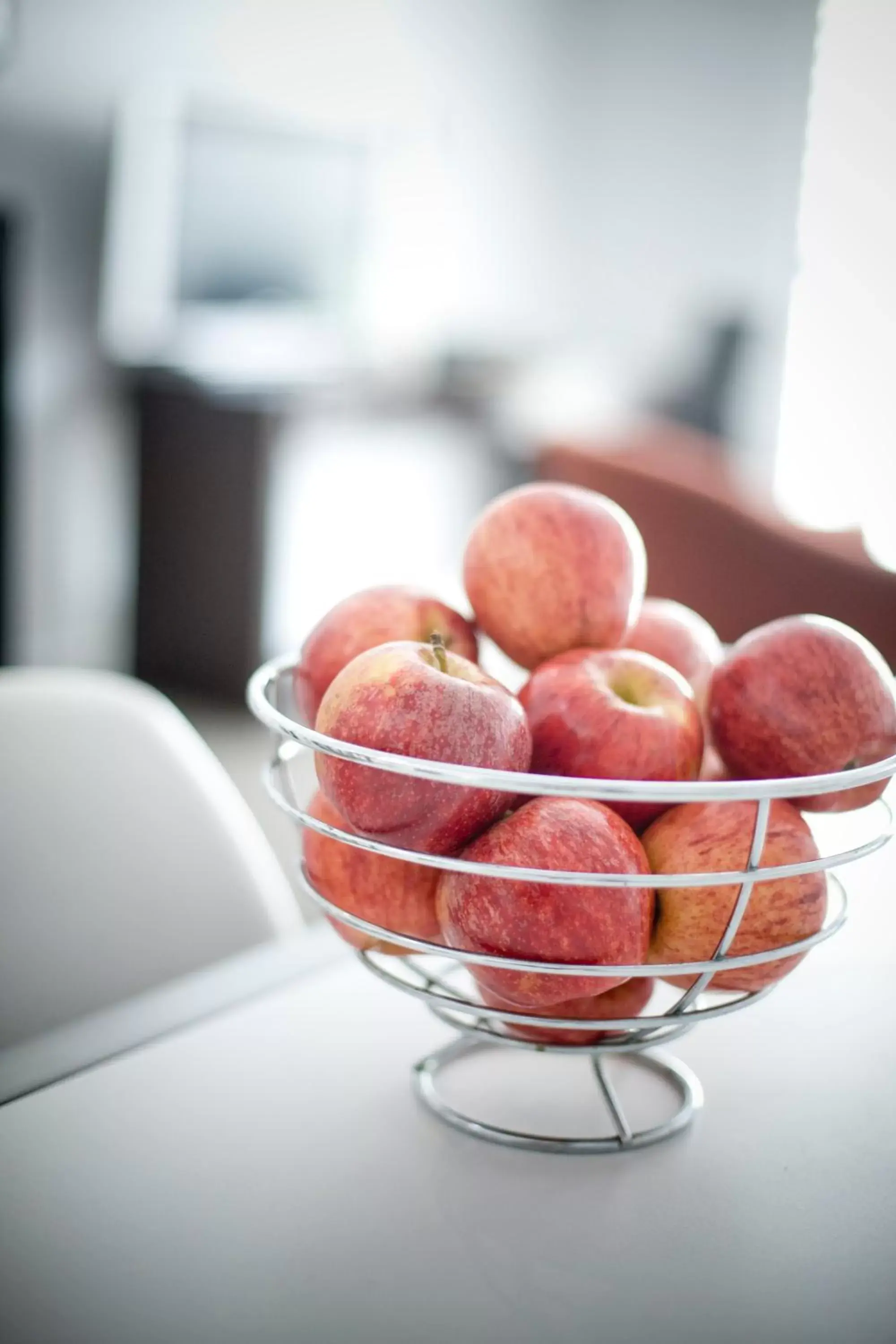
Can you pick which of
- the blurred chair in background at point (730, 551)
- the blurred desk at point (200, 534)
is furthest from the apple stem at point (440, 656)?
the blurred desk at point (200, 534)

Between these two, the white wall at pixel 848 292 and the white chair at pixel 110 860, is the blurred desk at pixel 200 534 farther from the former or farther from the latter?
the white chair at pixel 110 860

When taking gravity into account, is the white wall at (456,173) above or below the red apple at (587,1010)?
above

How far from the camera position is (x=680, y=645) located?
2.09ft

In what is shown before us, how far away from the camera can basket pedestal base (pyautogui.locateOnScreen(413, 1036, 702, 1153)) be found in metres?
0.49

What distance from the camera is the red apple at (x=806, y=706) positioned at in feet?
1.71

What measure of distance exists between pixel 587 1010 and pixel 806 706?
0.16 meters

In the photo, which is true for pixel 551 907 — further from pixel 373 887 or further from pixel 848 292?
pixel 848 292

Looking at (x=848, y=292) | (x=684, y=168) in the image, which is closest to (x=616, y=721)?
(x=848, y=292)

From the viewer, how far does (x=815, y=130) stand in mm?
4719

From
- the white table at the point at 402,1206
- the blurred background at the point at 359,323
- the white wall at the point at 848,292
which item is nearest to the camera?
the white table at the point at 402,1206

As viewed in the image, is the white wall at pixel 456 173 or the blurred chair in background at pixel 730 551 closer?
the blurred chair in background at pixel 730 551

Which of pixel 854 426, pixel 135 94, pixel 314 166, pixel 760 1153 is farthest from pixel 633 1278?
pixel 854 426

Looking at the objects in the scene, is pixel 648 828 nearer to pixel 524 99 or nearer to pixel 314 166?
pixel 314 166

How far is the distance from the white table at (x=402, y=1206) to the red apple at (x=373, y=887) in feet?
0.26
